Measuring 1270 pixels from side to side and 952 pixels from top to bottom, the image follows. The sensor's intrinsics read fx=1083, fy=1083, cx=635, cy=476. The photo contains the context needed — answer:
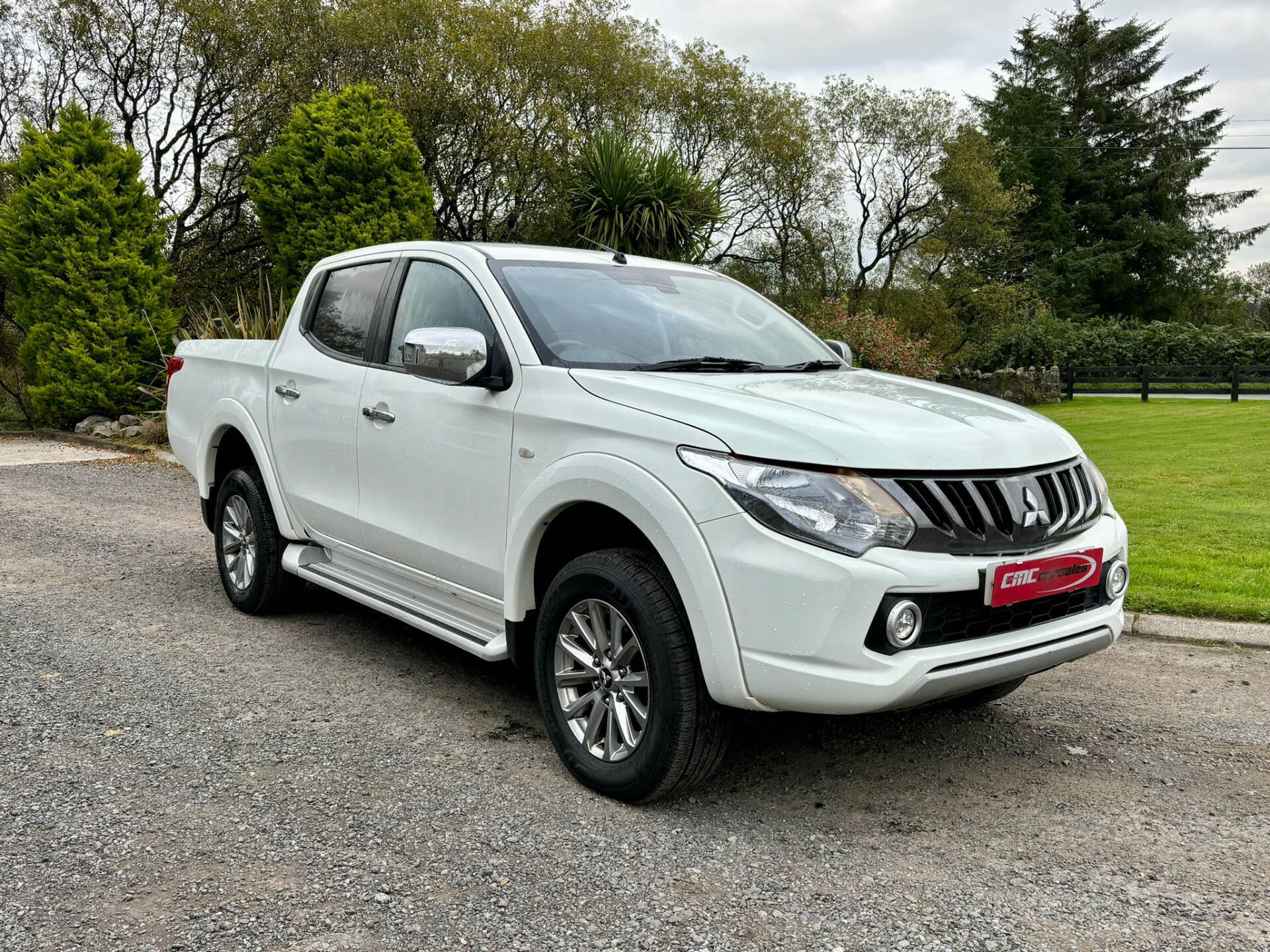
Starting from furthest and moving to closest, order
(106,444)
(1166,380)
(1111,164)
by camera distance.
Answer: (1111,164) < (1166,380) < (106,444)

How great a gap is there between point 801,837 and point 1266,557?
5.19m

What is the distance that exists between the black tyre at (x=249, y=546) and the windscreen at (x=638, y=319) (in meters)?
2.08

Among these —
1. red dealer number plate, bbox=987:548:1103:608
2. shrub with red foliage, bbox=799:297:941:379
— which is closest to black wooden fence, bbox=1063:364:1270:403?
shrub with red foliage, bbox=799:297:941:379

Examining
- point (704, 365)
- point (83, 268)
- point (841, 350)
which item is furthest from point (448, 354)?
point (83, 268)

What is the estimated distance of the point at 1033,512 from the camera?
3324mm

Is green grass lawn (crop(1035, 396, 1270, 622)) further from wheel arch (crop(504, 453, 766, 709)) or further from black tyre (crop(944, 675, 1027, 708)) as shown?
wheel arch (crop(504, 453, 766, 709))

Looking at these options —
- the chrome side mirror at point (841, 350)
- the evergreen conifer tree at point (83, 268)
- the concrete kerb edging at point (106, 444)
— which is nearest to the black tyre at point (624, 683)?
the chrome side mirror at point (841, 350)

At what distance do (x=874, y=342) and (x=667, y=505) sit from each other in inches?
492

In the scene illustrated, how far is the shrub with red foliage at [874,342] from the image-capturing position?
575 inches

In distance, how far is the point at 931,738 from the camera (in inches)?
164

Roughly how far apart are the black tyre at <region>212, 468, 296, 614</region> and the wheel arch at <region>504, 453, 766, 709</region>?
217 cm

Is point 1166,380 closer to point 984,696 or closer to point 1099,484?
point 984,696

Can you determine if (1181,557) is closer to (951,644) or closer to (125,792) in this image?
(951,644)

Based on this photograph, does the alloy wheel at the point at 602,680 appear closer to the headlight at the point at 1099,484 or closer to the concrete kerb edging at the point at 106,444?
the headlight at the point at 1099,484
